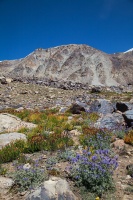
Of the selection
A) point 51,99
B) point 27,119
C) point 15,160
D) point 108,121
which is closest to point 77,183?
point 15,160

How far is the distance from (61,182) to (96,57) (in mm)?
81226

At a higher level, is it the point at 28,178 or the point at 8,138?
the point at 8,138

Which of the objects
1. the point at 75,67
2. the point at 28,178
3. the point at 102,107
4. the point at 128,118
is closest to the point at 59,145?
the point at 28,178

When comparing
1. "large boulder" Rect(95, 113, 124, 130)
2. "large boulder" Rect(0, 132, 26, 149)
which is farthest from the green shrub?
"large boulder" Rect(95, 113, 124, 130)

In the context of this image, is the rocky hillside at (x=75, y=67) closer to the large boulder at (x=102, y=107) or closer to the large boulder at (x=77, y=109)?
the large boulder at (x=102, y=107)

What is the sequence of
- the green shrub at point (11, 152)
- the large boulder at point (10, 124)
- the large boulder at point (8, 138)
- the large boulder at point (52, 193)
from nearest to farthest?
1. the large boulder at point (52, 193)
2. the green shrub at point (11, 152)
3. the large boulder at point (8, 138)
4. the large boulder at point (10, 124)

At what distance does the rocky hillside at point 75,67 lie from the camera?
78137 millimetres

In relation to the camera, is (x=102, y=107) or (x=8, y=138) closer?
(x=8, y=138)

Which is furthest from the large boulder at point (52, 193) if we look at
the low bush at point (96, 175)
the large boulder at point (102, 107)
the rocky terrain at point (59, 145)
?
the large boulder at point (102, 107)

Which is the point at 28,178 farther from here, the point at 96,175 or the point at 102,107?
the point at 102,107

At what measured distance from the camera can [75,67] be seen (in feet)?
266

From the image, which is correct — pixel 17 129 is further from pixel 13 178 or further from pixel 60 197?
pixel 60 197

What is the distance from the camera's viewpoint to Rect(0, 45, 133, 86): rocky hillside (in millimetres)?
78137

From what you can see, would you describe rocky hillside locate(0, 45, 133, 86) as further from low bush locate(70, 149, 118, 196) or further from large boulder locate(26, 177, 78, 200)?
large boulder locate(26, 177, 78, 200)
